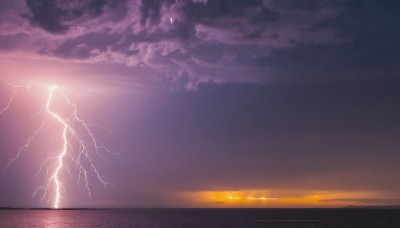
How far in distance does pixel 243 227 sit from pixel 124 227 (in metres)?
20.0

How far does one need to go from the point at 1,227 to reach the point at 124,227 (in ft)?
63.6

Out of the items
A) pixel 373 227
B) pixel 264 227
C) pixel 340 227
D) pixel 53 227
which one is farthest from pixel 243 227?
pixel 53 227

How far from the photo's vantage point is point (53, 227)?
252 ft

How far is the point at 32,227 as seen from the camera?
76125 millimetres

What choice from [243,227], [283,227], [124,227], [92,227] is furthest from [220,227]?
[92,227]

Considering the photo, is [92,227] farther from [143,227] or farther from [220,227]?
[220,227]

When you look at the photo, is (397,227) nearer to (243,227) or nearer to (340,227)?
(340,227)

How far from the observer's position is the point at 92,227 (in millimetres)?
77688

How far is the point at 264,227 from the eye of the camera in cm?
7556

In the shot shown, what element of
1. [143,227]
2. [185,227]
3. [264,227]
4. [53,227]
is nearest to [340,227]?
[264,227]

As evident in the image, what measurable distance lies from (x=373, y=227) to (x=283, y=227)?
14.7 meters

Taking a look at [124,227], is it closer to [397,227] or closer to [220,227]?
[220,227]

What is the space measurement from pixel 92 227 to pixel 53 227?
6.35 meters

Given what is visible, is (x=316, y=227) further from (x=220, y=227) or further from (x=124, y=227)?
(x=124, y=227)
